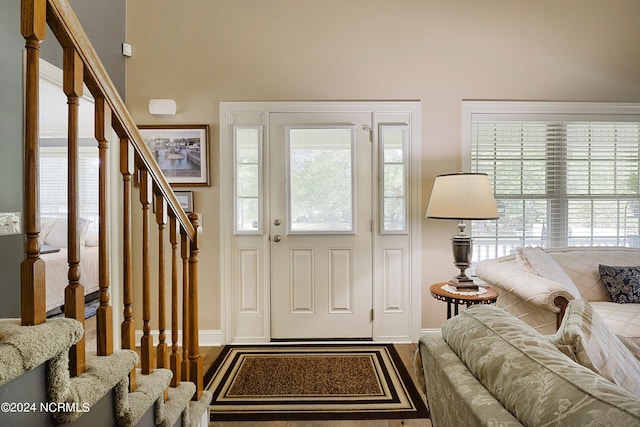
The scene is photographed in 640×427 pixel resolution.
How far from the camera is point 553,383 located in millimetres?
721

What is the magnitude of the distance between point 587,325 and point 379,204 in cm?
197

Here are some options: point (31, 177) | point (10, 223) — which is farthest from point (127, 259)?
point (10, 223)

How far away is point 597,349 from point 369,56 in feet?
8.64

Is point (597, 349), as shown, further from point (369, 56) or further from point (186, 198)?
point (186, 198)

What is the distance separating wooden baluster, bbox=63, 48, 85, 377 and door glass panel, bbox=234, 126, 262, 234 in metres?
2.02

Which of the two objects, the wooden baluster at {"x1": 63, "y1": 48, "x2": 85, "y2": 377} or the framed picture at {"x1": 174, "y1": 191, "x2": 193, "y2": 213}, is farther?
the framed picture at {"x1": 174, "y1": 191, "x2": 193, "y2": 213}

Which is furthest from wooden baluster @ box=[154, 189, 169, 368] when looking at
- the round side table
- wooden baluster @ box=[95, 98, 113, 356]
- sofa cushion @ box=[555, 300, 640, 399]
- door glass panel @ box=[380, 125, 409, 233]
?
door glass panel @ box=[380, 125, 409, 233]

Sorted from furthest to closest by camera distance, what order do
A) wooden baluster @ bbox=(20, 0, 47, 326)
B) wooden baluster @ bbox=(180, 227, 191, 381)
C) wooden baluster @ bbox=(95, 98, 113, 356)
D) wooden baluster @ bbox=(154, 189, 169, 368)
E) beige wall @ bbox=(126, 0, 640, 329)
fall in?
beige wall @ bbox=(126, 0, 640, 329) < wooden baluster @ bbox=(180, 227, 191, 381) < wooden baluster @ bbox=(154, 189, 169, 368) < wooden baluster @ bbox=(95, 98, 113, 356) < wooden baluster @ bbox=(20, 0, 47, 326)

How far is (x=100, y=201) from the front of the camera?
1055 millimetres

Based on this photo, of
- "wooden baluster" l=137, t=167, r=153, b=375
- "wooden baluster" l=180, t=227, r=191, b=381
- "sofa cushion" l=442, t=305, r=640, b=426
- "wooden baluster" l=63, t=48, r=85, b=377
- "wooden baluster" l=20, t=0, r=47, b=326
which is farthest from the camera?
"wooden baluster" l=180, t=227, r=191, b=381

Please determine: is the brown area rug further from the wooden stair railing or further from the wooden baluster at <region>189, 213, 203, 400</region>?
the wooden stair railing

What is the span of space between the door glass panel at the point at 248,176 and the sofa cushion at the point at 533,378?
2116 mm

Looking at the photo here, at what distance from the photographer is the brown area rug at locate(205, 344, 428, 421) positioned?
2006 mm

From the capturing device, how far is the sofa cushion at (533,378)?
0.63 meters
